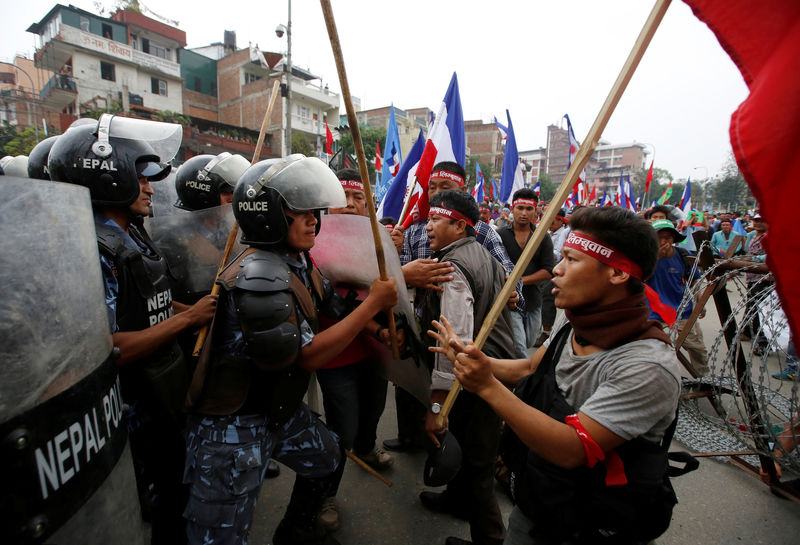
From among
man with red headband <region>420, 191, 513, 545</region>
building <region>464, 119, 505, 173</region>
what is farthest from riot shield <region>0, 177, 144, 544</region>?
building <region>464, 119, 505, 173</region>

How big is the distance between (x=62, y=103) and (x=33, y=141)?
27.8 ft

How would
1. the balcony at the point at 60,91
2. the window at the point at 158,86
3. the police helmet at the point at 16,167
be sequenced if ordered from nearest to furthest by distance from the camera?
the police helmet at the point at 16,167 → the balcony at the point at 60,91 → the window at the point at 158,86

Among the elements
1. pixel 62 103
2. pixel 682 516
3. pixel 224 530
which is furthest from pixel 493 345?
pixel 62 103

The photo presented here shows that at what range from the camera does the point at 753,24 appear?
992 mm

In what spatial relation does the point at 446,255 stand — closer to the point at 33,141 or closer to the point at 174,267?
the point at 174,267

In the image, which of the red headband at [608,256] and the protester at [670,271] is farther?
the protester at [670,271]

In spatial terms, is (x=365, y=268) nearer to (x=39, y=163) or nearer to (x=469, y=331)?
(x=469, y=331)

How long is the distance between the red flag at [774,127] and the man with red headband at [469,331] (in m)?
1.41

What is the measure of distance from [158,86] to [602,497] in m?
43.9

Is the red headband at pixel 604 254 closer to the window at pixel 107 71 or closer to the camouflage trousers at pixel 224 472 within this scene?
the camouflage trousers at pixel 224 472

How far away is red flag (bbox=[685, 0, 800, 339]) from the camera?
0.91 m

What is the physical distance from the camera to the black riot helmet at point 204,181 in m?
3.02

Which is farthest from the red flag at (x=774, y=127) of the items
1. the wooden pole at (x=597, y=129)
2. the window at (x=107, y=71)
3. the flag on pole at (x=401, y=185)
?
the window at (x=107, y=71)

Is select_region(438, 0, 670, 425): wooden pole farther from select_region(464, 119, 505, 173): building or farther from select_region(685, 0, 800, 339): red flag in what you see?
select_region(464, 119, 505, 173): building
